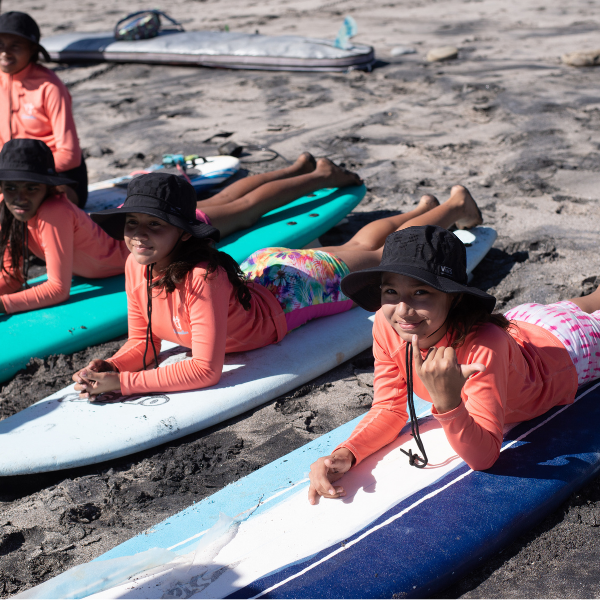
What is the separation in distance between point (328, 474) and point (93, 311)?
6.20ft

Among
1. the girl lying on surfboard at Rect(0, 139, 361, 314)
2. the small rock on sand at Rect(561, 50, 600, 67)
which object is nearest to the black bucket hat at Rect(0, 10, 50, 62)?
the girl lying on surfboard at Rect(0, 139, 361, 314)

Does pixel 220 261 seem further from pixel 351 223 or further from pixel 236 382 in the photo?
pixel 351 223

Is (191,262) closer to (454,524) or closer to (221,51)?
(454,524)

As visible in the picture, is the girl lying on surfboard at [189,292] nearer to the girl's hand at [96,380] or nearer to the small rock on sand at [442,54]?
the girl's hand at [96,380]

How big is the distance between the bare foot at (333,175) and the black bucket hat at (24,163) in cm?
185

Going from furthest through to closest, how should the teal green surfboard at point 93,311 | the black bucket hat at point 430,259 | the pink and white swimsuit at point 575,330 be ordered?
the teal green surfboard at point 93,311 < the pink and white swimsuit at point 575,330 < the black bucket hat at point 430,259

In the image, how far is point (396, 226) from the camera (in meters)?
3.85

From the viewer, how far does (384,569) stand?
6.49 ft

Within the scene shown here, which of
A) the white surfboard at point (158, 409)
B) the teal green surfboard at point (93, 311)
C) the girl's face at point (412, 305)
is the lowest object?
the white surfboard at point (158, 409)

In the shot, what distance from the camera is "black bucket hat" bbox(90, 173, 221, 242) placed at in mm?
2553

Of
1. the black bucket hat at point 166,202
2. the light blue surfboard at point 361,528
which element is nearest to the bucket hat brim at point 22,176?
the black bucket hat at point 166,202

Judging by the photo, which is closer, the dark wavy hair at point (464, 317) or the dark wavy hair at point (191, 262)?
the dark wavy hair at point (464, 317)

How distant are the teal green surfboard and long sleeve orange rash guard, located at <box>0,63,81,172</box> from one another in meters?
1.03

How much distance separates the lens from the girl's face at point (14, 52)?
4.35 m
